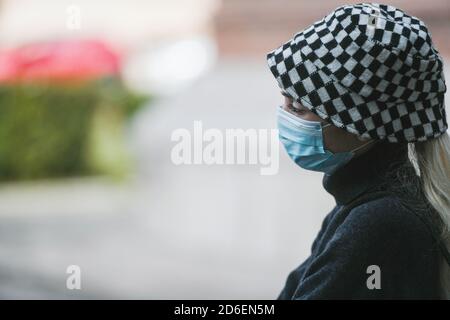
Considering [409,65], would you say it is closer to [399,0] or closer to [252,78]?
[399,0]

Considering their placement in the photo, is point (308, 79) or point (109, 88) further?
point (109, 88)

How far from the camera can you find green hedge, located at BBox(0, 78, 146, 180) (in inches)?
320

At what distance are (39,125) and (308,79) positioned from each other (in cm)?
676

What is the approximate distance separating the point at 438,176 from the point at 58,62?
691 centimetres

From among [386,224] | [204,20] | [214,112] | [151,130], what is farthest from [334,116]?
[204,20]

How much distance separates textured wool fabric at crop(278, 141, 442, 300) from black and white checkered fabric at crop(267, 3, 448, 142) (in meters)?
0.15

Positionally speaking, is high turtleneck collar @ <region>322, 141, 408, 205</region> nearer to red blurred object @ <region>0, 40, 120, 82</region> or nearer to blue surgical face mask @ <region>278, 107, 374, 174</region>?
blue surgical face mask @ <region>278, 107, 374, 174</region>

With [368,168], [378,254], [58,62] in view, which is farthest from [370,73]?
[58,62]

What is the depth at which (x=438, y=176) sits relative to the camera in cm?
175

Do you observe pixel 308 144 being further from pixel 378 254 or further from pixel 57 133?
pixel 57 133

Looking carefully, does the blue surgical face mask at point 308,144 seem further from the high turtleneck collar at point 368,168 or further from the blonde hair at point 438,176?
the blonde hair at point 438,176

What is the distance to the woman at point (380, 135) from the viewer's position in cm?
166

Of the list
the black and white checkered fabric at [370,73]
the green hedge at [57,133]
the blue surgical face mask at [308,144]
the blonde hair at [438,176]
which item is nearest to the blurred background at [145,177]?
the green hedge at [57,133]

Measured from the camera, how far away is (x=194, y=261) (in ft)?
19.0
